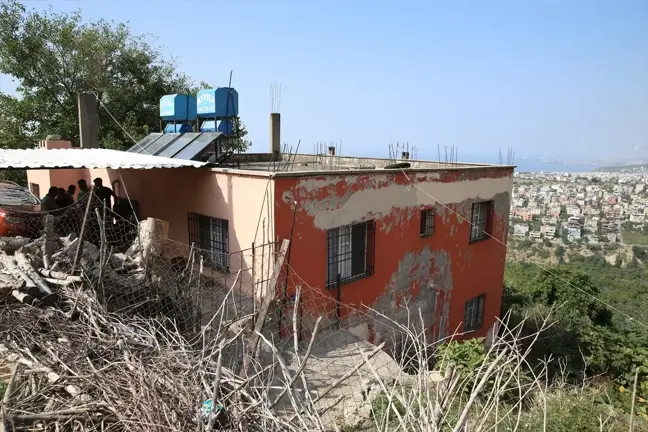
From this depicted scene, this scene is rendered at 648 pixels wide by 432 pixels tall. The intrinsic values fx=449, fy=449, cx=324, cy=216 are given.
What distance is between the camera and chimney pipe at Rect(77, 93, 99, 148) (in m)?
13.8

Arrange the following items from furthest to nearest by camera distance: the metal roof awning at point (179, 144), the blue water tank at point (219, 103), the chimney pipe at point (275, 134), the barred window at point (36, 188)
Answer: the chimney pipe at point (275, 134) → the barred window at point (36, 188) → the blue water tank at point (219, 103) → the metal roof awning at point (179, 144)

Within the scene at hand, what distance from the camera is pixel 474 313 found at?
48.5ft

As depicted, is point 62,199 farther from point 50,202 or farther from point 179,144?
point 179,144

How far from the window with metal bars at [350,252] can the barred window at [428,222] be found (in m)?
2.04

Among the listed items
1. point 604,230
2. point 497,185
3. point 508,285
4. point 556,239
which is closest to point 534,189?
point 604,230

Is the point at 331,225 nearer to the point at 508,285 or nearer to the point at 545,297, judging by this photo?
the point at 545,297

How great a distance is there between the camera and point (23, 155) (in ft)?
30.5

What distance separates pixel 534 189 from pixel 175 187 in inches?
4128

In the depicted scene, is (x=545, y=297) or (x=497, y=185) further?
(x=545, y=297)

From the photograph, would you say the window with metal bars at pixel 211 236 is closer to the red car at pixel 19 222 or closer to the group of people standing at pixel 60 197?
the group of people standing at pixel 60 197

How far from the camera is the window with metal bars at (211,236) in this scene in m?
10.00

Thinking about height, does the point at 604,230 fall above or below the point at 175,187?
below

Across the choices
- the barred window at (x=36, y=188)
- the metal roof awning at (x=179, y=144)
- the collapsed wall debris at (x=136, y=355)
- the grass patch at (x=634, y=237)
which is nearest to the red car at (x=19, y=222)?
the collapsed wall debris at (x=136, y=355)

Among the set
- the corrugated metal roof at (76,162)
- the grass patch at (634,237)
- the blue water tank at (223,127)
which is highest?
the blue water tank at (223,127)
